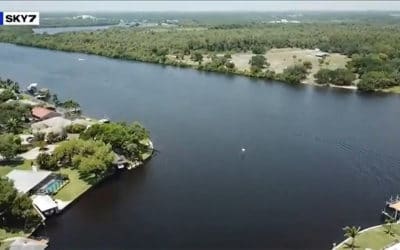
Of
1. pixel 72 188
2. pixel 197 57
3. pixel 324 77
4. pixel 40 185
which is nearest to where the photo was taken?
pixel 40 185

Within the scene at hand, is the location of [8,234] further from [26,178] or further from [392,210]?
[392,210]

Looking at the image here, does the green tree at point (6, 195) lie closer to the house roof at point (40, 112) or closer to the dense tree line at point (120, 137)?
the dense tree line at point (120, 137)

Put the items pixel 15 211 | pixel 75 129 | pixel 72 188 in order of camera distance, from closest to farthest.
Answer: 1. pixel 15 211
2. pixel 72 188
3. pixel 75 129

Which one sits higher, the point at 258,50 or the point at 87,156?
the point at 258,50

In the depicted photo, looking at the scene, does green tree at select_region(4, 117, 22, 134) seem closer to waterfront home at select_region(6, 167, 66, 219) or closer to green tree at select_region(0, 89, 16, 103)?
waterfront home at select_region(6, 167, 66, 219)

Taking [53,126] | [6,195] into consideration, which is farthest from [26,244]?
[53,126]

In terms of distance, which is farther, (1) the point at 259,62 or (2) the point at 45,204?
(1) the point at 259,62

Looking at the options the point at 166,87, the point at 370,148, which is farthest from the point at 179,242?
the point at 166,87
